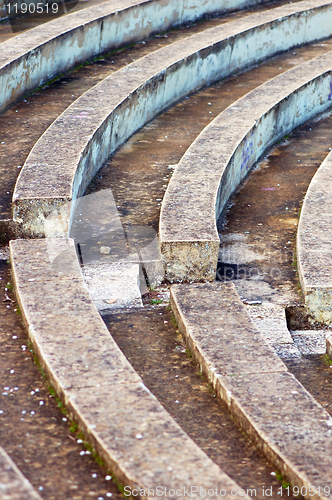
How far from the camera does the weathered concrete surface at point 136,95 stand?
4.71 meters

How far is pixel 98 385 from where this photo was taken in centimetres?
304

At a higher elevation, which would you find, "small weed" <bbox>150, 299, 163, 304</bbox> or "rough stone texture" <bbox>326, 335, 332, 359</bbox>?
"small weed" <bbox>150, 299, 163, 304</bbox>

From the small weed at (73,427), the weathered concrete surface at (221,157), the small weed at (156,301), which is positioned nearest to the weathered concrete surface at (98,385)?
the small weed at (73,427)

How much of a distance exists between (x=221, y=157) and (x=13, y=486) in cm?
389

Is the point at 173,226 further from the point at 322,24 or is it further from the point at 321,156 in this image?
the point at 322,24

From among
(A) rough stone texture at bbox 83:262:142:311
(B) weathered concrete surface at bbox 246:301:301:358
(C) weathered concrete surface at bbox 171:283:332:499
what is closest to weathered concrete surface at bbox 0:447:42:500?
(C) weathered concrete surface at bbox 171:283:332:499

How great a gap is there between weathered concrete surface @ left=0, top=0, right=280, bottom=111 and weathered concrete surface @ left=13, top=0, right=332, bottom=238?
80cm

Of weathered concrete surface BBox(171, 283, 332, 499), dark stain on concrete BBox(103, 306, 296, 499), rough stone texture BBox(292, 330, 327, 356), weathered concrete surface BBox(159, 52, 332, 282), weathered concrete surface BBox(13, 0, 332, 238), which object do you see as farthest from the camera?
weathered concrete surface BBox(13, 0, 332, 238)

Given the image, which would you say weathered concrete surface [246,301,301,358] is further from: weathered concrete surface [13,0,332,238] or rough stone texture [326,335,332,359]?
weathered concrete surface [13,0,332,238]

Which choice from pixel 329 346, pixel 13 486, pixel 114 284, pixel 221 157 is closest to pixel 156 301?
pixel 114 284

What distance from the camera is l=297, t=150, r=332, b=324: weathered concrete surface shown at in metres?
4.19

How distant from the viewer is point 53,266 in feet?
13.3

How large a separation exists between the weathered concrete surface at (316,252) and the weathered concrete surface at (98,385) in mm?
1515

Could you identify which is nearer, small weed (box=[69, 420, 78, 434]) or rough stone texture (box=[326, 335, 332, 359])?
small weed (box=[69, 420, 78, 434])
